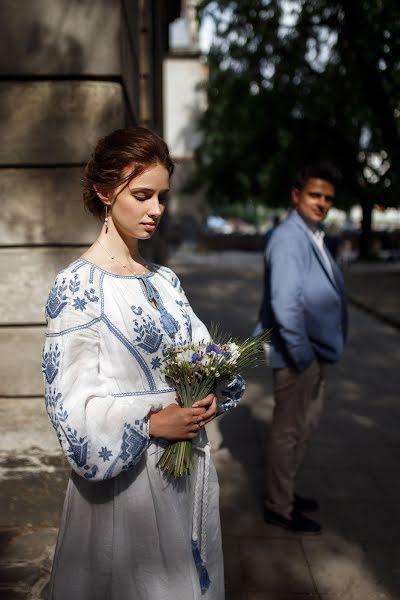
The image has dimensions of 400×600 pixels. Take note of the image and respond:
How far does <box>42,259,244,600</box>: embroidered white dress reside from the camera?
1698 mm

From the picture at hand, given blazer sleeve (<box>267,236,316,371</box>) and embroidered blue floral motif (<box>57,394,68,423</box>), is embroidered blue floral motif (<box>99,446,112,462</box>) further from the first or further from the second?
blazer sleeve (<box>267,236,316,371</box>)

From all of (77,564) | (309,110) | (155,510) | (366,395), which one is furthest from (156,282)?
(309,110)

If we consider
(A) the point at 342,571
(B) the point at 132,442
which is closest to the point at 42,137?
(B) the point at 132,442

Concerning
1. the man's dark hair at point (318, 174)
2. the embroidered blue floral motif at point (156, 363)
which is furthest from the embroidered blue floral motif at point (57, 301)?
the man's dark hair at point (318, 174)

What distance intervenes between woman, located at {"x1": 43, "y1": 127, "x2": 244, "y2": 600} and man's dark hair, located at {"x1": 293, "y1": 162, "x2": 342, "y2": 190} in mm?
1669

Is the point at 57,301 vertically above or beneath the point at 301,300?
above

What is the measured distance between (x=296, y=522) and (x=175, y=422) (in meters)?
2.10

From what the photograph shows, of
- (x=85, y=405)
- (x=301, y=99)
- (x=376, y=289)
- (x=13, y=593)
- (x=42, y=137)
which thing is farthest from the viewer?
(x=301, y=99)

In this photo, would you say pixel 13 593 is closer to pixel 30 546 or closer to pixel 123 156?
pixel 30 546

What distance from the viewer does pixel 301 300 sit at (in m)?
3.28

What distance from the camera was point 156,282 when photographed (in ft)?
6.62

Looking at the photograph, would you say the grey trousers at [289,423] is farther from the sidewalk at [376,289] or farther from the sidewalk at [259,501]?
the sidewalk at [376,289]

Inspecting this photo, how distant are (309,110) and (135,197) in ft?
65.9

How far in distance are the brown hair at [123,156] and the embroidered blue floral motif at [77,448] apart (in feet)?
2.41
